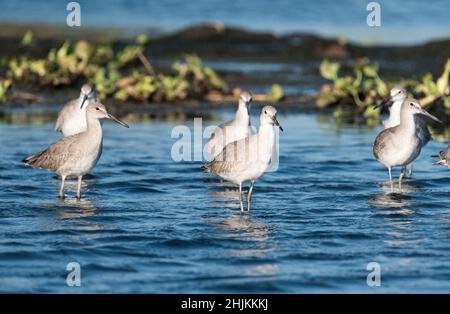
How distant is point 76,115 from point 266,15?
21.4 metres

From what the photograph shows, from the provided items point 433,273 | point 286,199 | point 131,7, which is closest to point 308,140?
point 286,199

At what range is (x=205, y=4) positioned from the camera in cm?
3675

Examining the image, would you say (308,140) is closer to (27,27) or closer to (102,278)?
(102,278)

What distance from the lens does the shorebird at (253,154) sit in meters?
11.3

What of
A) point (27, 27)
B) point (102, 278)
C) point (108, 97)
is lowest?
point (102, 278)

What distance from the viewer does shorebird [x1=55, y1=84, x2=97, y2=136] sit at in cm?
1426

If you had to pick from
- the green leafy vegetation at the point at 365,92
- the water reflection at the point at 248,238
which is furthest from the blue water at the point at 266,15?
the water reflection at the point at 248,238

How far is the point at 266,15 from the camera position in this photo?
1378 inches

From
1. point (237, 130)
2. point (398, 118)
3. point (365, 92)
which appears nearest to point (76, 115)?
point (237, 130)

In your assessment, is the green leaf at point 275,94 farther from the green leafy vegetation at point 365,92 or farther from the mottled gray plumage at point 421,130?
the mottled gray plumage at point 421,130

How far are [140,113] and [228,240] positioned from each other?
29.9 ft

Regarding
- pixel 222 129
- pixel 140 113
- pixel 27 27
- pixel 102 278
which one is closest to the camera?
pixel 102 278

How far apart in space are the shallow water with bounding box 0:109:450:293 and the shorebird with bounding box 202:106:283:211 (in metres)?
0.44

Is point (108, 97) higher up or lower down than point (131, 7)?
lower down
